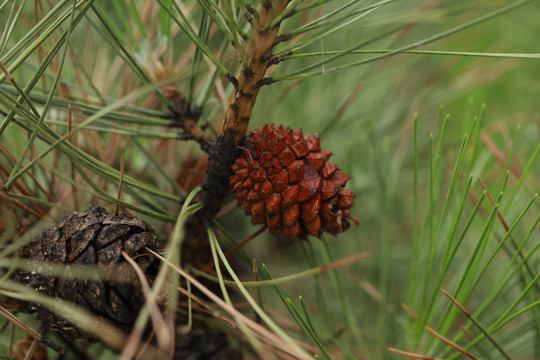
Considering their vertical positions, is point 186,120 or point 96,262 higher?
point 186,120

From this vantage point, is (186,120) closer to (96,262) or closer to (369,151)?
(96,262)

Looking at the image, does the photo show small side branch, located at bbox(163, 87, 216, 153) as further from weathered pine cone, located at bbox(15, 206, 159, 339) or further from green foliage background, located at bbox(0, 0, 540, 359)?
weathered pine cone, located at bbox(15, 206, 159, 339)

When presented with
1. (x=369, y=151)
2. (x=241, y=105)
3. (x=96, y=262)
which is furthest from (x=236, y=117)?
(x=369, y=151)

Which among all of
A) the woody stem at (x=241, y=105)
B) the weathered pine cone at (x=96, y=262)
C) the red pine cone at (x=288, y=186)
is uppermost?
the woody stem at (x=241, y=105)

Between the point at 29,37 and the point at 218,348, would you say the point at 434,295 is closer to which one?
the point at 218,348

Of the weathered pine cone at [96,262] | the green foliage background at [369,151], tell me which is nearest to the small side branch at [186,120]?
the green foliage background at [369,151]

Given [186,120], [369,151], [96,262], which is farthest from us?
[369,151]

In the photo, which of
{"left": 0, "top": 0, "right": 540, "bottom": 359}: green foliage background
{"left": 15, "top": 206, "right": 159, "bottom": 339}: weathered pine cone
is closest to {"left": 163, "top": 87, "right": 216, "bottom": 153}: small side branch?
{"left": 0, "top": 0, "right": 540, "bottom": 359}: green foliage background

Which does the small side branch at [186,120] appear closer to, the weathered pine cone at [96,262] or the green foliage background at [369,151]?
the green foliage background at [369,151]
